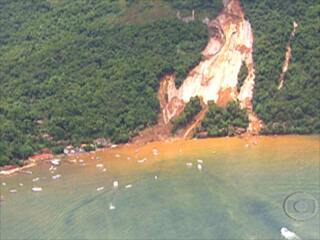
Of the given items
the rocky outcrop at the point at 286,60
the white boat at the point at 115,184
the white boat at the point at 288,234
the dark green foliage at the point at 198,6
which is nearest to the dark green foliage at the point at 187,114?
the rocky outcrop at the point at 286,60

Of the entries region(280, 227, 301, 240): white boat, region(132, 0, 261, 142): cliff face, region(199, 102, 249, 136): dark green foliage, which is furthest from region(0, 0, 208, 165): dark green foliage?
region(280, 227, 301, 240): white boat

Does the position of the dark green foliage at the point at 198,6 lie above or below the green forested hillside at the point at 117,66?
above

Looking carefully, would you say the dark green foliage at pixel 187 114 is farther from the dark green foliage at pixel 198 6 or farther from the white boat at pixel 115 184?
the white boat at pixel 115 184

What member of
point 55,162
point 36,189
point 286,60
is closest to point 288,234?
point 36,189

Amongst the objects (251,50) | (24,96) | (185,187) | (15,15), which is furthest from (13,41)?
(185,187)

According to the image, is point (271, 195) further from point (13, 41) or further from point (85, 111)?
point (13, 41)

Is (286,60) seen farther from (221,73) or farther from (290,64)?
(221,73)
